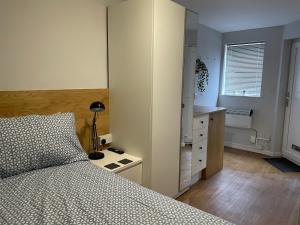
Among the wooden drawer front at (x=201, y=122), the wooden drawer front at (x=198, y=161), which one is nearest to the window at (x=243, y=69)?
the wooden drawer front at (x=201, y=122)

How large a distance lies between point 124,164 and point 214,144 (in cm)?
165

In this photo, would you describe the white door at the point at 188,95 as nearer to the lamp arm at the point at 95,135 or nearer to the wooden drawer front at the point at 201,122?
the wooden drawer front at the point at 201,122

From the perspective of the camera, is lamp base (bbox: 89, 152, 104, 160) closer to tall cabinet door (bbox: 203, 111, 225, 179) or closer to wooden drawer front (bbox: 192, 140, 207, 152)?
wooden drawer front (bbox: 192, 140, 207, 152)

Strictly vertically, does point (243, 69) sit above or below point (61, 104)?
above

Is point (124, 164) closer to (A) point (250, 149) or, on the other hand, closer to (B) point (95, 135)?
(B) point (95, 135)

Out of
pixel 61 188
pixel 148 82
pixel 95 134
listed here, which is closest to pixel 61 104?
pixel 95 134

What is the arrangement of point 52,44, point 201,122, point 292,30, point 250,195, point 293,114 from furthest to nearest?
point 293,114 < point 292,30 < point 201,122 < point 250,195 < point 52,44

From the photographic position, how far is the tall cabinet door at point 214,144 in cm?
297

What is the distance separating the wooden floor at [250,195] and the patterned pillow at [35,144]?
1.53 metres

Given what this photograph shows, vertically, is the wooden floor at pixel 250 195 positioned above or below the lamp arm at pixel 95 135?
below

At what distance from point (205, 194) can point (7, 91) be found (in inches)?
90.5

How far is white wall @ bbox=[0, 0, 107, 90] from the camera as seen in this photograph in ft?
5.32

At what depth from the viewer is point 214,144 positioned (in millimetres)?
3090

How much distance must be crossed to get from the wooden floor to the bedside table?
2.63ft
